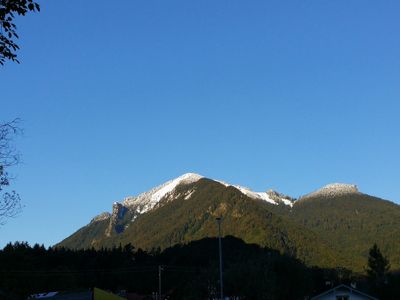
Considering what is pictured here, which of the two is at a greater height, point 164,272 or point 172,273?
point 164,272

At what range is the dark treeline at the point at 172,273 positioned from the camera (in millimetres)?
66250

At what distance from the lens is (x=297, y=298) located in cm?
8006

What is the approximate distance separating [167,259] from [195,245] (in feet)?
102

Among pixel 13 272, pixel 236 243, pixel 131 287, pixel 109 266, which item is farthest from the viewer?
pixel 236 243

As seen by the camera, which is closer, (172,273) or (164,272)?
(172,273)

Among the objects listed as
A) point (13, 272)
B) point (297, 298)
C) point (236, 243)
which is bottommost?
point (297, 298)

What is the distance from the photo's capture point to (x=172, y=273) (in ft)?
397

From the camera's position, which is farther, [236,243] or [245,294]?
[236,243]

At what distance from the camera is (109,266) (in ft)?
421

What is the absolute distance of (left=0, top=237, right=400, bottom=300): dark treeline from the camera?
6625 centimetres

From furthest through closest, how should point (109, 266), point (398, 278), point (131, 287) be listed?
point (109, 266), point (131, 287), point (398, 278)

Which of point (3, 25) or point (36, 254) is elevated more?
point (36, 254)

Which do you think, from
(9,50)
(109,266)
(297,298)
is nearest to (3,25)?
(9,50)

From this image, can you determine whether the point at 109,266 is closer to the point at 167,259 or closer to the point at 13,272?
the point at 167,259
